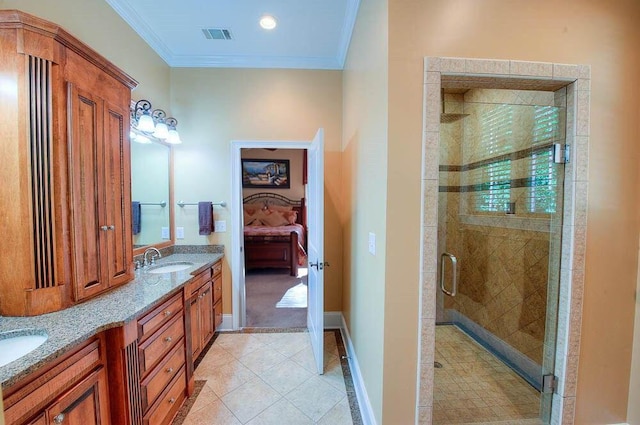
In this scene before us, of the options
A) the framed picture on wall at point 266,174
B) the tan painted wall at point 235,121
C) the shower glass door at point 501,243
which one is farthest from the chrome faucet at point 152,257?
the framed picture on wall at point 266,174

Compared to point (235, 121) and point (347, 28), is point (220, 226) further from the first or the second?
point (347, 28)

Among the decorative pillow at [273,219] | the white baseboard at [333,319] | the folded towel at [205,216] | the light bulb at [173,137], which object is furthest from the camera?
the decorative pillow at [273,219]

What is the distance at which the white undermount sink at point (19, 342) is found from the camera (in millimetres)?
1142

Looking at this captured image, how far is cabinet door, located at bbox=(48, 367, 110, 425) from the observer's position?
40.9 inches

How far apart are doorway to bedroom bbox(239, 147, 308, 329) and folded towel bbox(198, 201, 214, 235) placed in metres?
0.37

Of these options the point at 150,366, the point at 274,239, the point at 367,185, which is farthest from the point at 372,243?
the point at 274,239

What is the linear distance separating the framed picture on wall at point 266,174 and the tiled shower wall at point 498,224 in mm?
4934

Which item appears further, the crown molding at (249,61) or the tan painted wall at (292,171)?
the tan painted wall at (292,171)

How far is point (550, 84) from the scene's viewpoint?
1514 millimetres

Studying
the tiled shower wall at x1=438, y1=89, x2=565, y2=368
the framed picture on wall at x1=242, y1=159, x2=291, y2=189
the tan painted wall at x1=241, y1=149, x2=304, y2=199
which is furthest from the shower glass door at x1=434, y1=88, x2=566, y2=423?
the framed picture on wall at x1=242, y1=159, x2=291, y2=189

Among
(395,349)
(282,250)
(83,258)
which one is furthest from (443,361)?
(282,250)

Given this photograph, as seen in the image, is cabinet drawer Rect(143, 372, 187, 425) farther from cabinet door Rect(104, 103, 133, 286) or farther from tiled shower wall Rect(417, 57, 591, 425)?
tiled shower wall Rect(417, 57, 591, 425)

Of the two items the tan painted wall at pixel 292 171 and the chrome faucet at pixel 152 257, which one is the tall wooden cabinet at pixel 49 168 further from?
the tan painted wall at pixel 292 171

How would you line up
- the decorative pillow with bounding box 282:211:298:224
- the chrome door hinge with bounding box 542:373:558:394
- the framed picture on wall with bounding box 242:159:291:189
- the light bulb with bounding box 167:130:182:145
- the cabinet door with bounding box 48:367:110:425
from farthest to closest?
the framed picture on wall with bounding box 242:159:291:189 < the decorative pillow with bounding box 282:211:298:224 < the light bulb with bounding box 167:130:182:145 < the chrome door hinge with bounding box 542:373:558:394 < the cabinet door with bounding box 48:367:110:425
